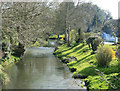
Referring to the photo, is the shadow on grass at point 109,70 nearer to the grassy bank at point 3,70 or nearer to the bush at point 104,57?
the bush at point 104,57

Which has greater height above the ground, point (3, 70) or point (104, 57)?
point (104, 57)

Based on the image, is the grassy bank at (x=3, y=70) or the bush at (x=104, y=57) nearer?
the grassy bank at (x=3, y=70)

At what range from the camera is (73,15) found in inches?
1479

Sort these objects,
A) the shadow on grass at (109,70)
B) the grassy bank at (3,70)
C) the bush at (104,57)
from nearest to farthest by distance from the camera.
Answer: the grassy bank at (3,70) < the shadow on grass at (109,70) < the bush at (104,57)

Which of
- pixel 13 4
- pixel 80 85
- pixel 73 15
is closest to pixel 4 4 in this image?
pixel 13 4

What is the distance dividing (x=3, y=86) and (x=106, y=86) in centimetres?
709

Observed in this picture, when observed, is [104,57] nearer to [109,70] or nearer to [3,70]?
[109,70]

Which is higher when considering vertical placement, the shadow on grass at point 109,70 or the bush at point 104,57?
the bush at point 104,57

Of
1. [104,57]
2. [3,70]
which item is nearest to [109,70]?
[104,57]

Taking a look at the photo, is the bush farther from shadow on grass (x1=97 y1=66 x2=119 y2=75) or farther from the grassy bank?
the grassy bank

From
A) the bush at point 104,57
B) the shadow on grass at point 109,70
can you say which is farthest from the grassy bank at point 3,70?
the bush at point 104,57

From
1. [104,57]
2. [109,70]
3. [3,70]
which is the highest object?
[104,57]

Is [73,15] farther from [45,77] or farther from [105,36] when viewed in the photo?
[45,77]

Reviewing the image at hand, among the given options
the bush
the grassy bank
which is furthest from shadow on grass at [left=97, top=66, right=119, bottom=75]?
the grassy bank
